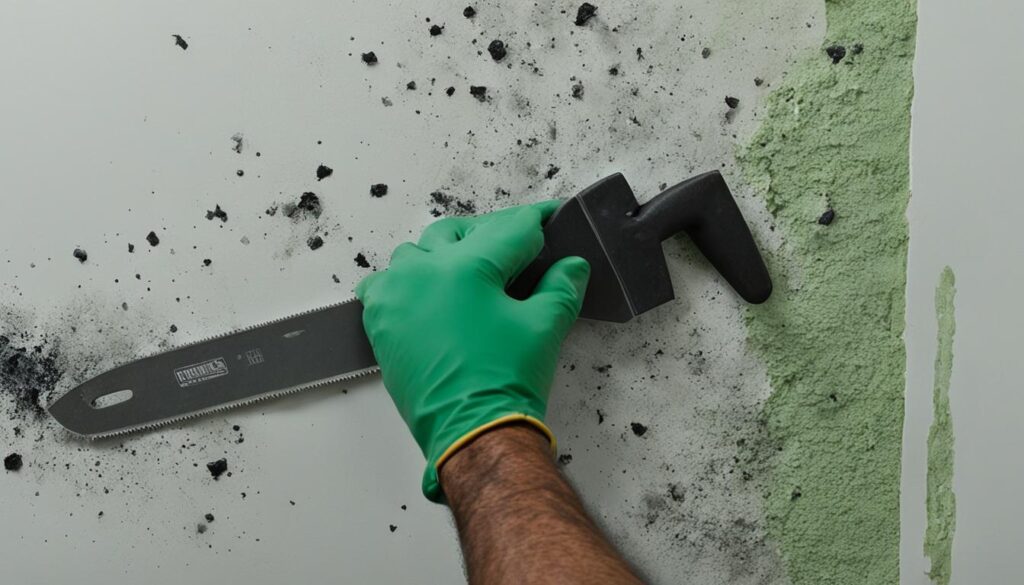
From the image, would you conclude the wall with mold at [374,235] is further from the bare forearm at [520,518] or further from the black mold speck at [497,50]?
the bare forearm at [520,518]

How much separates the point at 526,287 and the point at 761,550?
0.52m

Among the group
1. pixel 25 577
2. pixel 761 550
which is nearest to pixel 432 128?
pixel 761 550

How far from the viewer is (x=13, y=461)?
1.16 meters

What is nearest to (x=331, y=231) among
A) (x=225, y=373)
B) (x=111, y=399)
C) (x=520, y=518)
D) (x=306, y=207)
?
(x=306, y=207)

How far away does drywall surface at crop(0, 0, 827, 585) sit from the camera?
107 cm

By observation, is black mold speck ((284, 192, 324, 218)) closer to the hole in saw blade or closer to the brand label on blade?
the brand label on blade

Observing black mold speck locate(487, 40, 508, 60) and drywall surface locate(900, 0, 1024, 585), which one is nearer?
drywall surface locate(900, 0, 1024, 585)

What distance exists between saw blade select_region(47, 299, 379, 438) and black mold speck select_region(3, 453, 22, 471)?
0.37 feet

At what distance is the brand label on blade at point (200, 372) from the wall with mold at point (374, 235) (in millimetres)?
66

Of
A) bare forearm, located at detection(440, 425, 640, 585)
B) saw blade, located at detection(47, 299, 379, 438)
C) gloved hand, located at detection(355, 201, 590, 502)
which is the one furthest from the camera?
saw blade, located at detection(47, 299, 379, 438)

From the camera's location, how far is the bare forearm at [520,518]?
29.4 inches

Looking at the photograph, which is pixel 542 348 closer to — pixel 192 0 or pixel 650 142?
pixel 650 142

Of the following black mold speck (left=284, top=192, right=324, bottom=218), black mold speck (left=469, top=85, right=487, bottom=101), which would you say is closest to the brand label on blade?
black mold speck (left=284, top=192, right=324, bottom=218)

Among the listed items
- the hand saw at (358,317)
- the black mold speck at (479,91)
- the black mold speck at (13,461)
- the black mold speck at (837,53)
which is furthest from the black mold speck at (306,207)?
the black mold speck at (837,53)
